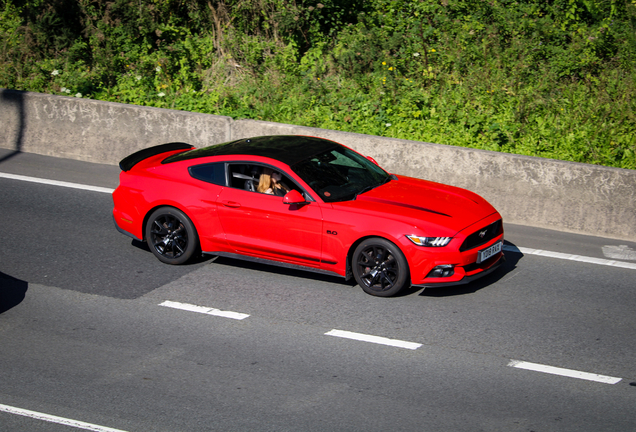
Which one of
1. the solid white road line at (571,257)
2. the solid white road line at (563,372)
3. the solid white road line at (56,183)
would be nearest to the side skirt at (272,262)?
the solid white road line at (563,372)

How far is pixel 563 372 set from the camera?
6027 mm

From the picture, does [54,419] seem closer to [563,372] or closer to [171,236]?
[171,236]

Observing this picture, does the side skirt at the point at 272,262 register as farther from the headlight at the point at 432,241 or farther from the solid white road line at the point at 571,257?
the solid white road line at the point at 571,257

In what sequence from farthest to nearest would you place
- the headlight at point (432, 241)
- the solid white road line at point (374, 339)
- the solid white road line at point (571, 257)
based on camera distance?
the solid white road line at point (571, 257)
the headlight at point (432, 241)
the solid white road line at point (374, 339)

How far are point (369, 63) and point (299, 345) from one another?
33.6 feet

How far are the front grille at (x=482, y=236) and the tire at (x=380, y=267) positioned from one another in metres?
0.67

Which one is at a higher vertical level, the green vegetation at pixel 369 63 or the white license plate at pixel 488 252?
the green vegetation at pixel 369 63

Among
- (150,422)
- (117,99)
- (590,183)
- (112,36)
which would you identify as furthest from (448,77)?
(150,422)

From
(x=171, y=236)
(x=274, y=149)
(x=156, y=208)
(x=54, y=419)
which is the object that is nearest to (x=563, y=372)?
(x=274, y=149)

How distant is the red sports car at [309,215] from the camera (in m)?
7.25

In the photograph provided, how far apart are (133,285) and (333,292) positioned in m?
2.30

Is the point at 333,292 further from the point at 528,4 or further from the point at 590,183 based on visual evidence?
the point at 528,4

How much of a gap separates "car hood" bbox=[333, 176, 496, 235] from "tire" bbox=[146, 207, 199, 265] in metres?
1.93

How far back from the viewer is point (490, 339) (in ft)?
21.7
